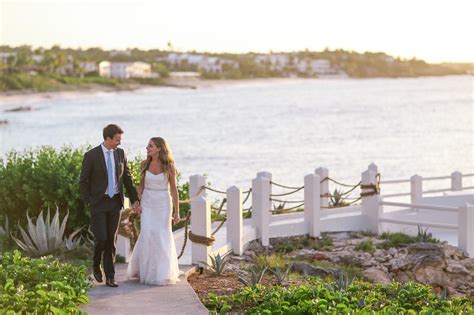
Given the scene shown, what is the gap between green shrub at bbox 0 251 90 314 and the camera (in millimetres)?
9688

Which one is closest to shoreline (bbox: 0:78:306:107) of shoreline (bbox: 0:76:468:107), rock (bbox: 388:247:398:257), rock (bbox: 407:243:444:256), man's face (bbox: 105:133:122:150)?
shoreline (bbox: 0:76:468:107)

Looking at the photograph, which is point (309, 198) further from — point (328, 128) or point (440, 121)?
point (440, 121)

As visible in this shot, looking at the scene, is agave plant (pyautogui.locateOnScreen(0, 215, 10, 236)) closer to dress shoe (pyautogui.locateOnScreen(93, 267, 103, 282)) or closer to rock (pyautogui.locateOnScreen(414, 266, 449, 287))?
dress shoe (pyautogui.locateOnScreen(93, 267, 103, 282))

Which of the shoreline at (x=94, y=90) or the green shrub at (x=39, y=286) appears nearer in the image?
the green shrub at (x=39, y=286)

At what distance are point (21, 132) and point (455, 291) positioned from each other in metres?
90.3

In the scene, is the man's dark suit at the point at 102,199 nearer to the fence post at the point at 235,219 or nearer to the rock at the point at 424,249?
the fence post at the point at 235,219

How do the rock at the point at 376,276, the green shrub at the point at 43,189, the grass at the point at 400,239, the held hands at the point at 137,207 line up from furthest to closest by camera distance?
the grass at the point at 400,239 < the green shrub at the point at 43,189 < the rock at the point at 376,276 < the held hands at the point at 137,207

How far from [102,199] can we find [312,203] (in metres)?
6.75

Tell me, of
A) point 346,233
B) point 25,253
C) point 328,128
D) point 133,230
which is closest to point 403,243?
point 346,233

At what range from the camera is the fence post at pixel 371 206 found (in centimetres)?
1911

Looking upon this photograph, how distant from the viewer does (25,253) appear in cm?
1445

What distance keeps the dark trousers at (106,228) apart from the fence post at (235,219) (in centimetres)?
347

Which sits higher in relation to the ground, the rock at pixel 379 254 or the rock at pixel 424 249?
the rock at pixel 424 249

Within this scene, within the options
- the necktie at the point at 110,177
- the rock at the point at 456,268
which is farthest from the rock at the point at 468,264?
the necktie at the point at 110,177
